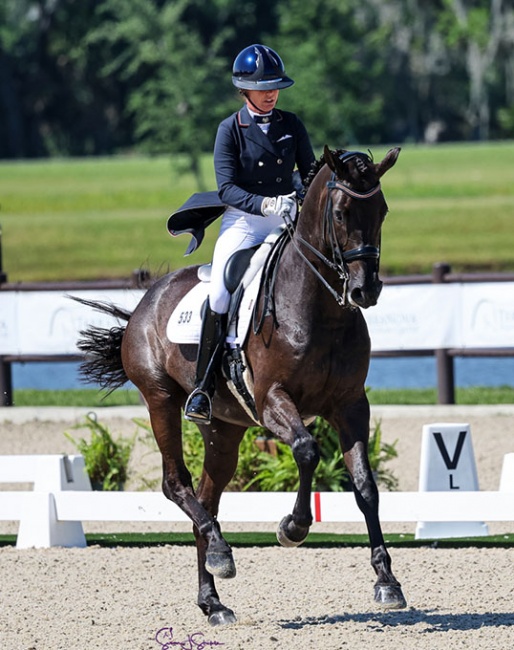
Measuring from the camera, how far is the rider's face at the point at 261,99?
6070 mm

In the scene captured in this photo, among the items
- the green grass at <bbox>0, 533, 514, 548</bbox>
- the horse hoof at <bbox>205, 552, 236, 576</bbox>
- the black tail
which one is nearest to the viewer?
the horse hoof at <bbox>205, 552, 236, 576</bbox>

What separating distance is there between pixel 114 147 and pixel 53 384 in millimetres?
58338

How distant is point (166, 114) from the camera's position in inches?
1966

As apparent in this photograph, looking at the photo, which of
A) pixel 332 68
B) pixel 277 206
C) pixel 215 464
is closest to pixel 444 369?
pixel 215 464

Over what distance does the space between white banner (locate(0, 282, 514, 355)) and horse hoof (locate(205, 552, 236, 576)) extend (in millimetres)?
6642

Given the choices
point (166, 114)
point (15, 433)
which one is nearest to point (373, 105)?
point (166, 114)

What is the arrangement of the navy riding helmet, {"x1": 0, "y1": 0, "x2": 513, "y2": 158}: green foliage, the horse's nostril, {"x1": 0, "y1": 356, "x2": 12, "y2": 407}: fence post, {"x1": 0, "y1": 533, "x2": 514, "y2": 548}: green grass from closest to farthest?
1. the horse's nostril
2. the navy riding helmet
3. {"x1": 0, "y1": 533, "x2": 514, "y2": 548}: green grass
4. {"x1": 0, "y1": 356, "x2": 12, "y2": 407}: fence post
5. {"x1": 0, "y1": 0, "x2": 513, "y2": 158}: green foliage

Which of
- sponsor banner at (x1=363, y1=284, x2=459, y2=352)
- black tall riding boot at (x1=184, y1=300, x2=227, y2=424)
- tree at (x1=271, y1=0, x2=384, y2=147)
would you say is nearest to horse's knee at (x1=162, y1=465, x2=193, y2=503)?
black tall riding boot at (x1=184, y1=300, x2=227, y2=424)

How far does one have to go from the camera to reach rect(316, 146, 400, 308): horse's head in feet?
17.4

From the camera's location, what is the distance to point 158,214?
4366 centimetres

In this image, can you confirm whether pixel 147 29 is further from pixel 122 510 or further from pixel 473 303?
pixel 122 510

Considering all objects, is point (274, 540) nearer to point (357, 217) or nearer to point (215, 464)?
point (215, 464)

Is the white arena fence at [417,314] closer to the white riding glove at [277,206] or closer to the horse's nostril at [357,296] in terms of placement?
the white riding glove at [277,206]

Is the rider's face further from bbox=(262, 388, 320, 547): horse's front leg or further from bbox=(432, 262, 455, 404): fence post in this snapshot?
bbox=(432, 262, 455, 404): fence post
